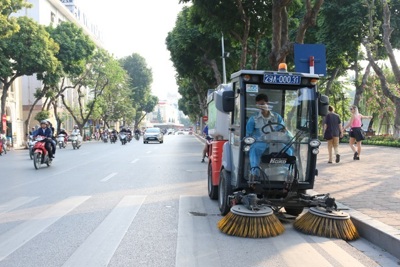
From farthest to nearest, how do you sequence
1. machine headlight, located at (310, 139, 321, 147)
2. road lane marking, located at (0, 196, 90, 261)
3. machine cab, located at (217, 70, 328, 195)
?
machine headlight, located at (310, 139, 321, 147), machine cab, located at (217, 70, 328, 195), road lane marking, located at (0, 196, 90, 261)

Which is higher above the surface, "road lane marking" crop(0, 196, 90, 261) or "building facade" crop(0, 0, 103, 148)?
"building facade" crop(0, 0, 103, 148)

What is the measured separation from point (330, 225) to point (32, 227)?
403 cm

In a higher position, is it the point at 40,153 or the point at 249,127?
the point at 249,127

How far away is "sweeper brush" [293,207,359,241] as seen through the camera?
510 centimetres

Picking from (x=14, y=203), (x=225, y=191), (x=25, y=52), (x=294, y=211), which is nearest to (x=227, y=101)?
(x=225, y=191)

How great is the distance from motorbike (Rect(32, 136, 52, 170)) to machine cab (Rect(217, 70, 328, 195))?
31.1 ft

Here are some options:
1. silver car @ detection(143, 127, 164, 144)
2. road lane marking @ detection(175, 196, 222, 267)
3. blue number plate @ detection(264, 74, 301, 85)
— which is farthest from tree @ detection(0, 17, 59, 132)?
blue number plate @ detection(264, 74, 301, 85)

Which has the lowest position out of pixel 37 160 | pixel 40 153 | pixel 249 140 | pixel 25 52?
pixel 37 160

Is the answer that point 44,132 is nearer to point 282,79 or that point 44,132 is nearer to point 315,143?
point 282,79

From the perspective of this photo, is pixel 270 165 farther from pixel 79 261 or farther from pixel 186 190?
pixel 186 190

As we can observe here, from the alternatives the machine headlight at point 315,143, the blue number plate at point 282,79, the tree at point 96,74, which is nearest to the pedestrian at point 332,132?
the machine headlight at point 315,143

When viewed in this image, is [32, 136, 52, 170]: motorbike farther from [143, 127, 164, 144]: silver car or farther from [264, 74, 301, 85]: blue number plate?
[143, 127, 164, 144]: silver car

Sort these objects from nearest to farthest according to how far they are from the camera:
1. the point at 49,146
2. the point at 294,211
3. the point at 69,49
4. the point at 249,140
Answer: the point at 249,140
the point at 294,211
the point at 49,146
the point at 69,49

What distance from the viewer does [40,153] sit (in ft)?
44.9
